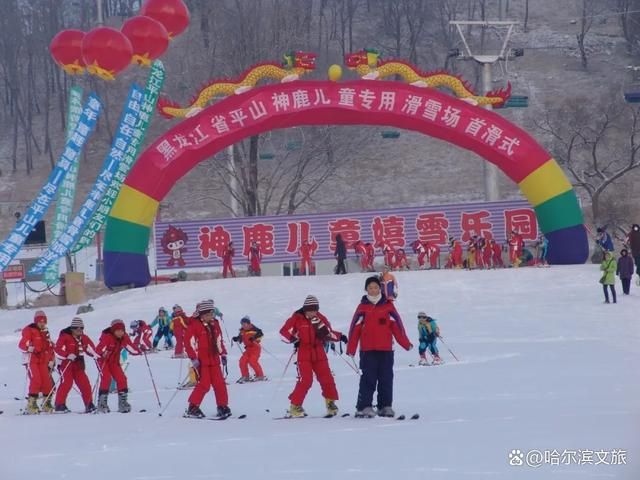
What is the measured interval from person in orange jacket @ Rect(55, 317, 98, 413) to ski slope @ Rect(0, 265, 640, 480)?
1.55 ft

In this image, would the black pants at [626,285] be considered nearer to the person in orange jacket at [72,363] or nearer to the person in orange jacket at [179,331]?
the person in orange jacket at [179,331]

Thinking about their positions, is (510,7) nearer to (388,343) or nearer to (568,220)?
(568,220)

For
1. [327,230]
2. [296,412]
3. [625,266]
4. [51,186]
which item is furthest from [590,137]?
[296,412]

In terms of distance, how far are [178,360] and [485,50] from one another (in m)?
47.2

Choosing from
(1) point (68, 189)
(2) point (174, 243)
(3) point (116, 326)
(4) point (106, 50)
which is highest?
(4) point (106, 50)

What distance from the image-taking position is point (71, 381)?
13.1 metres

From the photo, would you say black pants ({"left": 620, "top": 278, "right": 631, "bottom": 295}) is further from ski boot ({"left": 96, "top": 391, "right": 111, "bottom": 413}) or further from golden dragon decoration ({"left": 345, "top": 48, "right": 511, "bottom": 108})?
ski boot ({"left": 96, "top": 391, "right": 111, "bottom": 413})

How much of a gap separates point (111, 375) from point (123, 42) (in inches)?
429

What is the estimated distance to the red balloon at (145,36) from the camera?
22734 mm

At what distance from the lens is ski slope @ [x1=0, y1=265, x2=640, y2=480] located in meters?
8.27

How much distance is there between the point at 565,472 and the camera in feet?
25.1

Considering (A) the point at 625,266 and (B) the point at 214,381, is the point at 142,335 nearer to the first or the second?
(B) the point at 214,381

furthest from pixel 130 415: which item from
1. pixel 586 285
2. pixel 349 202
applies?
pixel 349 202

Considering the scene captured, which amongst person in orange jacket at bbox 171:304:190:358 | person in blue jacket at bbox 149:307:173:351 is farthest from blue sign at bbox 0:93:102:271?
person in orange jacket at bbox 171:304:190:358
